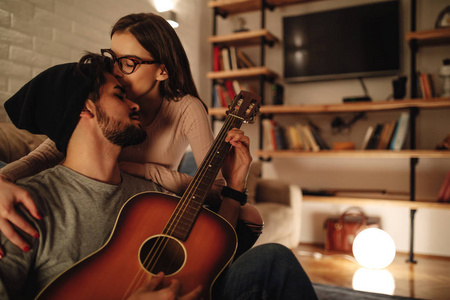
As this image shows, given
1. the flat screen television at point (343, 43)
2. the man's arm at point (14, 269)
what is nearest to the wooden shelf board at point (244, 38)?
the flat screen television at point (343, 43)

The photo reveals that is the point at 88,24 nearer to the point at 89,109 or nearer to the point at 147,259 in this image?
the point at 89,109

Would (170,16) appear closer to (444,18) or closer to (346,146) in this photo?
(346,146)

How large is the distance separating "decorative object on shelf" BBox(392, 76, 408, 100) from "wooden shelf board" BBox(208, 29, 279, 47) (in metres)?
1.16

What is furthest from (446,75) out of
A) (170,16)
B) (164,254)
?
(164,254)

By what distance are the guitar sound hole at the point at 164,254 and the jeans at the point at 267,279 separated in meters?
0.10

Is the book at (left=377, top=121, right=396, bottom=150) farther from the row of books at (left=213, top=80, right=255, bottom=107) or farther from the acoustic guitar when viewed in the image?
the acoustic guitar

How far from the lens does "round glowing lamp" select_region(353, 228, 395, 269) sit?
236cm

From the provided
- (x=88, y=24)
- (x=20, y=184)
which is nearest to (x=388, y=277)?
(x=20, y=184)

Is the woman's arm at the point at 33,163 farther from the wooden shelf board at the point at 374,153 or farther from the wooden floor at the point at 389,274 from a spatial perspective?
the wooden shelf board at the point at 374,153

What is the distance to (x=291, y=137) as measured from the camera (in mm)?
3098

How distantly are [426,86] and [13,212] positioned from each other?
2.92m

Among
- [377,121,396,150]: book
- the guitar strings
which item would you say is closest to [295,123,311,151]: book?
[377,121,396,150]: book

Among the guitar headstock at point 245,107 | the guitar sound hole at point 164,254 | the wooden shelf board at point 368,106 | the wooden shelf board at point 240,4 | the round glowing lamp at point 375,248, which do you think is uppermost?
the wooden shelf board at point 240,4

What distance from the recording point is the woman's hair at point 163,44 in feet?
3.61
